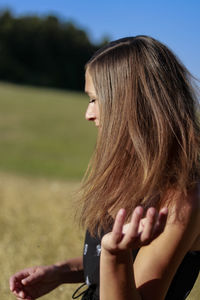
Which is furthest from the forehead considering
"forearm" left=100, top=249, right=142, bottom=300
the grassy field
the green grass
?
the green grass

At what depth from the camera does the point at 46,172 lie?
13586 millimetres

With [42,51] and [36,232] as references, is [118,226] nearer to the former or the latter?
[36,232]

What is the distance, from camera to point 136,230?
133 centimetres

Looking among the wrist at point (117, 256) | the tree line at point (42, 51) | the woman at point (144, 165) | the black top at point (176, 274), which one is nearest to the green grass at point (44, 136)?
the black top at point (176, 274)

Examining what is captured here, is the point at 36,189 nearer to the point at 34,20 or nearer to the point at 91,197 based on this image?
the point at 91,197

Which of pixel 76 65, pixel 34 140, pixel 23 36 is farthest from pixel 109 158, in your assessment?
pixel 23 36

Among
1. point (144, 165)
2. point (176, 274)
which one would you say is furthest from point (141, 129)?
point (176, 274)

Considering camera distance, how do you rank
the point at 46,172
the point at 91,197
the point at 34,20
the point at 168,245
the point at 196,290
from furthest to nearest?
the point at 34,20 → the point at 46,172 → the point at 196,290 → the point at 91,197 → the point at 168,245

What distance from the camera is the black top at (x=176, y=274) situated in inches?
70.8

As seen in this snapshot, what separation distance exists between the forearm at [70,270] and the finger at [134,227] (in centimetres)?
85

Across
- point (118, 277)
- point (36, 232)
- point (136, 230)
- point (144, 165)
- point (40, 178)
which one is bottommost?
point (40, 178)

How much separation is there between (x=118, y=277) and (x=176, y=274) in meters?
0.37

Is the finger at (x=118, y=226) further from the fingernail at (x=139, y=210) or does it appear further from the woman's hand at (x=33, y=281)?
the woman's hand at (x=33, y=281)

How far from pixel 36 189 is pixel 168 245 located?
25.1ft
